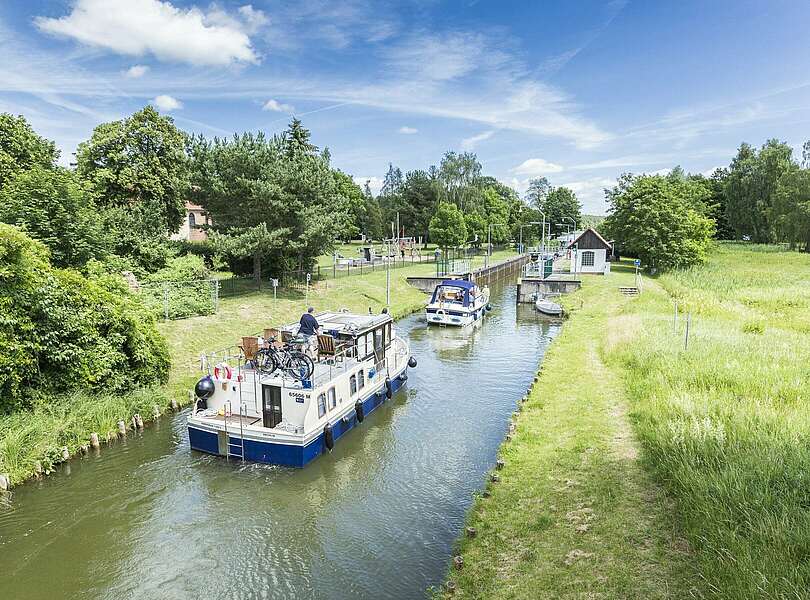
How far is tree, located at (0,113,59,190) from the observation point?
30.8 m

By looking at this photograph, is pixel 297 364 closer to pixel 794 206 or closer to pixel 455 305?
pixel 455 305

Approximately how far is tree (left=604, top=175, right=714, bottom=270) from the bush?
57053mm

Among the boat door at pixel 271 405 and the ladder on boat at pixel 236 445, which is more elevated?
the boat door at pixel 271 405

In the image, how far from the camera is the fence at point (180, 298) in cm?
2708

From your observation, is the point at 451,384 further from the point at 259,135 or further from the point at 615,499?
the point at 259,135

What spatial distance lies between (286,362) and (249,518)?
505 centimetres

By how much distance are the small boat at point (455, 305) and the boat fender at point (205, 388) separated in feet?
72.6

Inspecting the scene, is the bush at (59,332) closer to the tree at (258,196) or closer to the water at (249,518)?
the water at (249,518)

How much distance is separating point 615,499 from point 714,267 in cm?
6104

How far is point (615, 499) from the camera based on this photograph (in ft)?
38.2

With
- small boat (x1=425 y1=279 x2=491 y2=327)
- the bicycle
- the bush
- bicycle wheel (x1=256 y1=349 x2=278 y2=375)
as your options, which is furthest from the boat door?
small boat (x1=425 y1=279 x2=491 y2=327)

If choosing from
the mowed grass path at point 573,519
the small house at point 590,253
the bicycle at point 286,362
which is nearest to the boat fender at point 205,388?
the bicycle at point 286,362

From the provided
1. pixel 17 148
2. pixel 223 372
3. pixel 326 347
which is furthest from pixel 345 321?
pixel 17 148

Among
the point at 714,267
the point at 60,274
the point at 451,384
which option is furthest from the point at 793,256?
the point at 60,274
